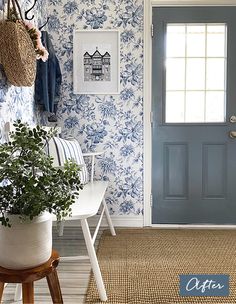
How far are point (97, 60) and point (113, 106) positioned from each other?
1.41ft

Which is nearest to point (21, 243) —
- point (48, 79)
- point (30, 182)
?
point (30, 182)

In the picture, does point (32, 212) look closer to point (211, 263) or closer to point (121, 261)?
point (121, 261)

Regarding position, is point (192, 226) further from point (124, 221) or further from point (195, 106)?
point (195, 106)

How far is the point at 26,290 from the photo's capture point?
4.44 feet

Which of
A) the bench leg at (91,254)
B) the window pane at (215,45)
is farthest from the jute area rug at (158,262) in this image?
the window pane at (215,45)

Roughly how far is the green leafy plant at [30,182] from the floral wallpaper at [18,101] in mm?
852

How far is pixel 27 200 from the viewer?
1.31 meters

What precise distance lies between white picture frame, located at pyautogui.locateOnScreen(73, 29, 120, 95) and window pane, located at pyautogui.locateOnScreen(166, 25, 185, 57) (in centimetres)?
45

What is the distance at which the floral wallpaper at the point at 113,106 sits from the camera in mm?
3248

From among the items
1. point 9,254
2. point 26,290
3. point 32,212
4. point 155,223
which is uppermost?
point 32,212

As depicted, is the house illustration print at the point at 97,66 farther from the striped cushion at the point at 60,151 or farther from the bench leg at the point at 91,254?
the bench leg at the point at 91,254

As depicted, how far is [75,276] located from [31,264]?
93 cm

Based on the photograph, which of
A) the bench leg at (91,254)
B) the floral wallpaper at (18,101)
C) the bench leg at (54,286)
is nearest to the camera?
the bench leg at (54,286)

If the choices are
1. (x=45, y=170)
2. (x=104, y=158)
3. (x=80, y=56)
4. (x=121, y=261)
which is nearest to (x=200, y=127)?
(x=104, y=158)
